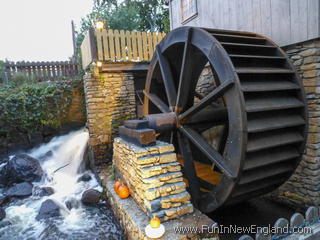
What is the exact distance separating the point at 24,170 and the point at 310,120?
5819mm

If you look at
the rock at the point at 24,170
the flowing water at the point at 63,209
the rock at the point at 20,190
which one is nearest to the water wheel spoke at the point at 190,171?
the flowing water at the point at 63,209

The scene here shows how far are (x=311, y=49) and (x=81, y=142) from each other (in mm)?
5482

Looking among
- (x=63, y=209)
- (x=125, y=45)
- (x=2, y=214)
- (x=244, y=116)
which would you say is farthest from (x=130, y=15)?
(x=244, y=116)

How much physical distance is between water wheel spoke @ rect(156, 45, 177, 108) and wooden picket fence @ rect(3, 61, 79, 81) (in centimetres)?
508

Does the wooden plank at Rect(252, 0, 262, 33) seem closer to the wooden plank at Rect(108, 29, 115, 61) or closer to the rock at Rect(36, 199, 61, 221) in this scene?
the wooden plank at Rect(108, 29, 115, 61)

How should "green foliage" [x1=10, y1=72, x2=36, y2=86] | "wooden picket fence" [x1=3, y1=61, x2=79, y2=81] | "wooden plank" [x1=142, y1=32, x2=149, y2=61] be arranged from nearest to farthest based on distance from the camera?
"wooden plank" [x1=142, y1=32, x2=149, y2=61] < "green foliage" [x1=10, y1=72, x2=36, y2=86] < "wooden picket fence" [x1=3, y1=61, x2=79, y2=81]

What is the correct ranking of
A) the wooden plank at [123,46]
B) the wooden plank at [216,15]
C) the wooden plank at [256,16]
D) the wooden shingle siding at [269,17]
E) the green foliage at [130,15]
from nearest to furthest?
the wooden shingle siding at [269,17] → the wooden plank at [256,16] → the wooden plank at [216,15] → the wooden plank at [123,46] → the green foliage at [130,15]

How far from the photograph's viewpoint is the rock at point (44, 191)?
4793mm

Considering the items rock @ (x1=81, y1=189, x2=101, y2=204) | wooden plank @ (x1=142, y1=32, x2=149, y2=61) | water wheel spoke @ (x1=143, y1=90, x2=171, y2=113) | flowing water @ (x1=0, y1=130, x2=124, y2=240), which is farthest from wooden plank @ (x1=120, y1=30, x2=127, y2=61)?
rock @ (x1=81, y1=189, x2=101, y2=204)

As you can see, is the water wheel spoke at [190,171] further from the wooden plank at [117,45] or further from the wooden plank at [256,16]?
the wooden plank at [117,45]

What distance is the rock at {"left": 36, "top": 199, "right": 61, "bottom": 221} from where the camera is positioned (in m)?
3.99

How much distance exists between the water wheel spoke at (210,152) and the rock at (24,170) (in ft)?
13.0

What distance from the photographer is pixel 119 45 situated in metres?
5.50

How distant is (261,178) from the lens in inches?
103
